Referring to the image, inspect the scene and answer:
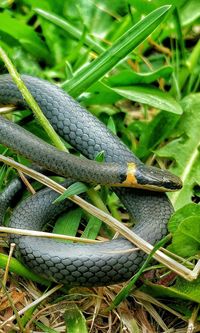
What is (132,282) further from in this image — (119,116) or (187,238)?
(119,116)

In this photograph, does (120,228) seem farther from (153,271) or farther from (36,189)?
(36,189)

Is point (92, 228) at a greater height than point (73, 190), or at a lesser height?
lesser

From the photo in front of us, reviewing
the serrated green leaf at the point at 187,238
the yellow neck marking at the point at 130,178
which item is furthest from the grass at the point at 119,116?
the yellow neck marking at the point at 130,178

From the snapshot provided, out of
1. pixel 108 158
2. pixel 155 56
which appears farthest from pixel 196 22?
pixel 108 158

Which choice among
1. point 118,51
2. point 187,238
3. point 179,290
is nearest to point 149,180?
point 187,238

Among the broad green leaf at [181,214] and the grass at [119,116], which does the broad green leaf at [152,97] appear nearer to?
the grass at [119,116]

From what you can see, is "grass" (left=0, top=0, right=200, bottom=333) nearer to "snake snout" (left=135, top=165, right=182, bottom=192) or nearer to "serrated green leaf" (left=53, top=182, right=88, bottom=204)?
"serrated green leaf" (left=53, top=182, right=88, bottom=204)

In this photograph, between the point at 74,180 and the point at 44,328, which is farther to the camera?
the point at 74,180
